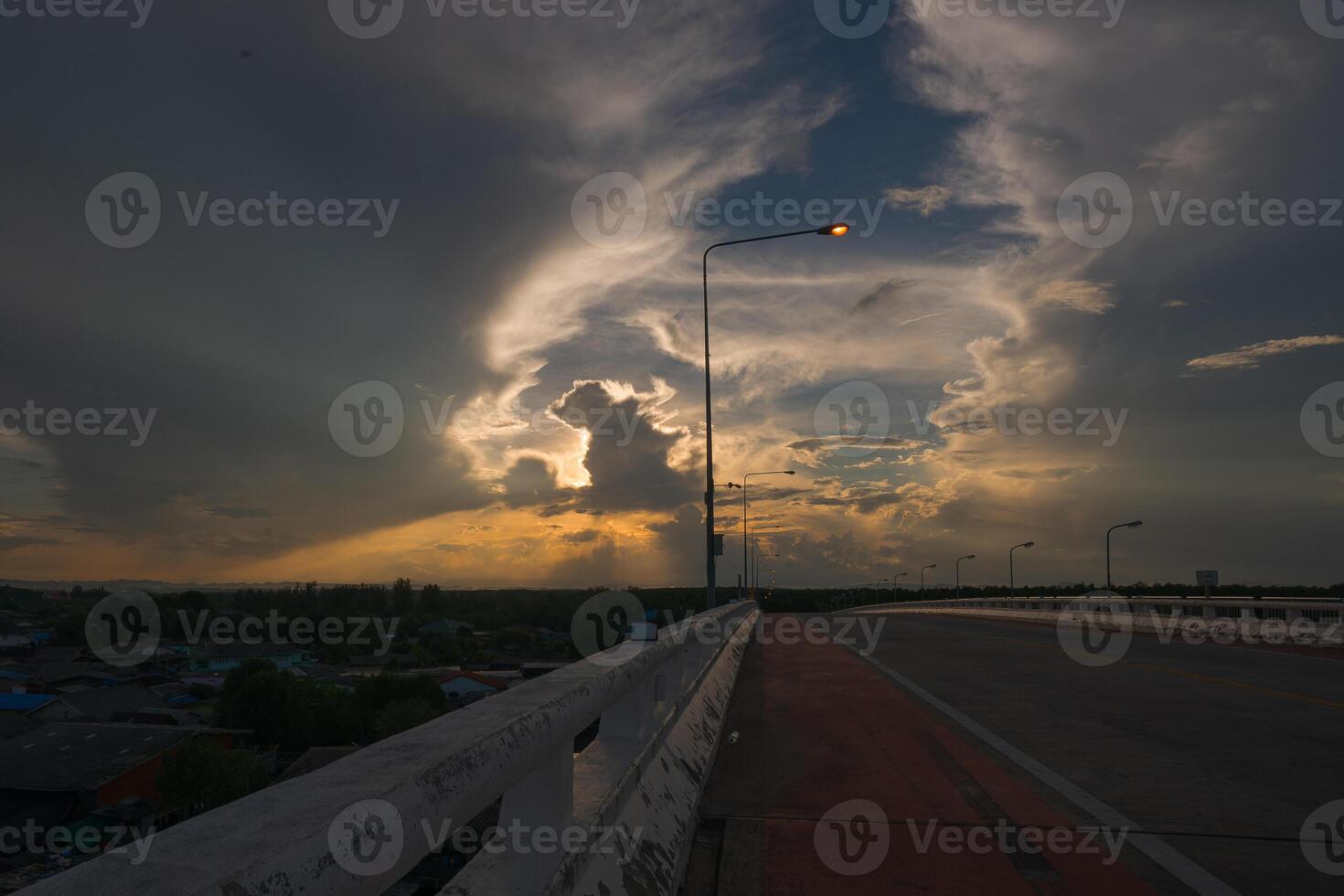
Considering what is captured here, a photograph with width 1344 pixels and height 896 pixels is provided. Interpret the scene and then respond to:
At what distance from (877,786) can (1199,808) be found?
221 cm

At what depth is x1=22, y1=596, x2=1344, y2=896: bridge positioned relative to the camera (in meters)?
1.70

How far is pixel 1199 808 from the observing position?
6.43 meters

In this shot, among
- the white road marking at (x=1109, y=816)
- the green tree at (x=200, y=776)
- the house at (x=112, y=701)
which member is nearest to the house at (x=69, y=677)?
the house at (x=112, y=701)

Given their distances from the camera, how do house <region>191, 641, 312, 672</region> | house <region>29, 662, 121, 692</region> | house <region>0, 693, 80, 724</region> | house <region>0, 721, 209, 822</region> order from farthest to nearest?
house <region>191, 641, 312, 672</region>, house <region>29, 662, 121, 692</region>, house <region>0, 693, 80, 724</region>, house <region>0, 721, 209, 822</region>

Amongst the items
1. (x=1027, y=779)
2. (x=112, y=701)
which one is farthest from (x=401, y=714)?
(x=1027, y=779)

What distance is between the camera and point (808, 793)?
22.5 ft

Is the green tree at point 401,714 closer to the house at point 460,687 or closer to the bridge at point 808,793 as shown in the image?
the house at point 460,687

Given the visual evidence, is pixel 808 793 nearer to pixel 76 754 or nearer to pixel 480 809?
pixel 480 809

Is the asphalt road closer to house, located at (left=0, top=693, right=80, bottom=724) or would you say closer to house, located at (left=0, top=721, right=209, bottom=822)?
house, located at (left=0, top=721, right=209, bottom=822)

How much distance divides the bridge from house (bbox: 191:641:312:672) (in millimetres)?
94297

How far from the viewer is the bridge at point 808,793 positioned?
1.70 meters

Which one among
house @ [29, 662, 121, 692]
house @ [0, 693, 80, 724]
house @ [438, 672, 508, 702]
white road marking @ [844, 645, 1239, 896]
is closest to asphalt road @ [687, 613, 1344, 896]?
white road marking @ [844, 645, 1239, 896]

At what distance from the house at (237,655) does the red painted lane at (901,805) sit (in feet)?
310

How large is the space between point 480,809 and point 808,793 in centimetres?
521
